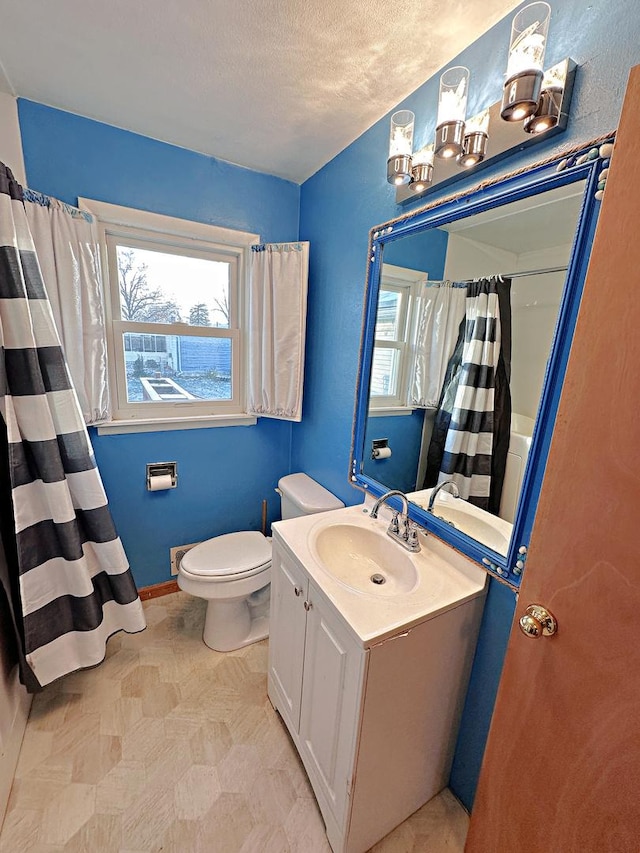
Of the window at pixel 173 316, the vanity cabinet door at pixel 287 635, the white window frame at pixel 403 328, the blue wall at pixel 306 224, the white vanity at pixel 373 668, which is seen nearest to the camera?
the blue wall at pixel 306 224

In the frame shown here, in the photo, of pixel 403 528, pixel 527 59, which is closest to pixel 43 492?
pixel 403 528

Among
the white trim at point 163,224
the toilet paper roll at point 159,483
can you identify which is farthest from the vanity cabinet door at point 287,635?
the white trim at point 163,224

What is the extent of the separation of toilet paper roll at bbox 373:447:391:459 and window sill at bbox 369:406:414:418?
14 centimetres

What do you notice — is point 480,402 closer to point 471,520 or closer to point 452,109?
point 471,520

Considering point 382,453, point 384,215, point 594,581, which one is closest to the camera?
point 594,581

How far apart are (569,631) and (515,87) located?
118 centimetres

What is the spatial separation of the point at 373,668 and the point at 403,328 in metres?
1.12

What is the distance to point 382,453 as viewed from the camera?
1.50 m

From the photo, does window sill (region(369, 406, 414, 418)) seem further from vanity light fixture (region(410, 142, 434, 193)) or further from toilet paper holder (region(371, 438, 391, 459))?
vanity light fixture (region(410, 142, 434, 193))

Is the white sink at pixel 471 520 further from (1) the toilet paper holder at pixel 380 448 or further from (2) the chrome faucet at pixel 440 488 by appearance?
(1) the toilet paper holder at pixel 380 448

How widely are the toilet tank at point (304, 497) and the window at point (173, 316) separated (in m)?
0.55

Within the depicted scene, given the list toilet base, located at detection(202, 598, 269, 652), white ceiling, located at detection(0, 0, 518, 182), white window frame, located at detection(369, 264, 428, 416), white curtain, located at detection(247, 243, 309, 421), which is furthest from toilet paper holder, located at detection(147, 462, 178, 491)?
white ceiling, located at detection(0, 0, 518, 182)

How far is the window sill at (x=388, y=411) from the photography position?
1.38 metres

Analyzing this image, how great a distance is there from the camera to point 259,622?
1.90 m
